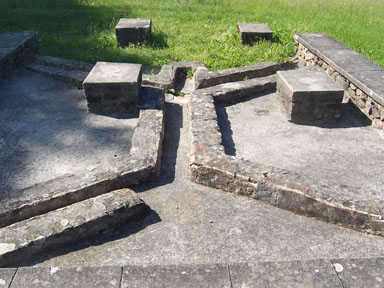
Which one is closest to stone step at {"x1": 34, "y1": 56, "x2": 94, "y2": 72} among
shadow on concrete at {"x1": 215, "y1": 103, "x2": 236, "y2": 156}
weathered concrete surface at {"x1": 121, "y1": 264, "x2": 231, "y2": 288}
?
shadow on concrete at {"x1": 215, "y1": 103, "x2": 236, "y2": 156}

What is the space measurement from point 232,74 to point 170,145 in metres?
2.25

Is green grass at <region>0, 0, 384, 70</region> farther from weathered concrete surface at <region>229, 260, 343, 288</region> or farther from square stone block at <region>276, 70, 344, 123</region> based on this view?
weathered concrete surface at <region>229, 260, 343, 288</region>

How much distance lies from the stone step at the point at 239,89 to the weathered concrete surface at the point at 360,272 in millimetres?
3351

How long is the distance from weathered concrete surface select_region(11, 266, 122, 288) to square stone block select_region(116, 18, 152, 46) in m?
6.15

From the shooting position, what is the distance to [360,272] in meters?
2.08

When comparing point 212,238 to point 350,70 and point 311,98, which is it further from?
point 350,70

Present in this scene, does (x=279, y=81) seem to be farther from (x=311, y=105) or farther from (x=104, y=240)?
(x=104, y=240)

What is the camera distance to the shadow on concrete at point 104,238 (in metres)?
2.63

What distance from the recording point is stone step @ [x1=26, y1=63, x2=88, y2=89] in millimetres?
5641

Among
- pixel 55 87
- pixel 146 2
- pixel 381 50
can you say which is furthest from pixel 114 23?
pixel 381 50

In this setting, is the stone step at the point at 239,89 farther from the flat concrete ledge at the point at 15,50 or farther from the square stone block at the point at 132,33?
the flat concrete ledge at the point at 15,50

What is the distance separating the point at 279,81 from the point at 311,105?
671 millimetres

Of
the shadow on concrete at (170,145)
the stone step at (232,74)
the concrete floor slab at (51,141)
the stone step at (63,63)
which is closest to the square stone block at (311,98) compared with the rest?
the stone step at (232,74)

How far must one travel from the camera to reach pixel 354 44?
761 centimetres
